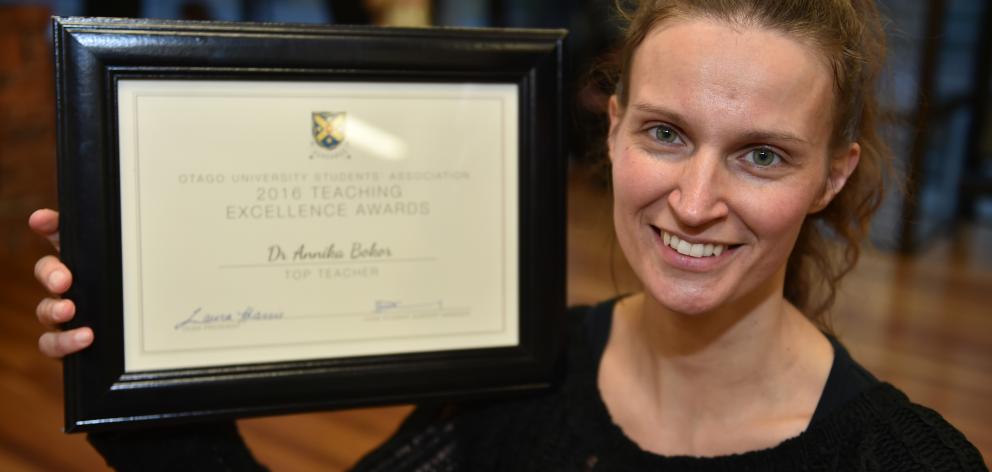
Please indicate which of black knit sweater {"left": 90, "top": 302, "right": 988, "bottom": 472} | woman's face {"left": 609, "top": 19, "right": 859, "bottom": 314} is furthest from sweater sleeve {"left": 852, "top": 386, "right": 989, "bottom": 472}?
woman's face {"left": 609, "top": 19, "right": 859, "bottom": 314}

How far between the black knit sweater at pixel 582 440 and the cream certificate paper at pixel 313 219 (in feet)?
0.56

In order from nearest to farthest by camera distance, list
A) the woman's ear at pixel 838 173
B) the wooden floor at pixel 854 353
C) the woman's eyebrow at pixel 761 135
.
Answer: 1. the woman's eyebrow at pixel 761 135
2. the woman's ear at pixel 838 173
3. the wooden floor at pixel 854 353

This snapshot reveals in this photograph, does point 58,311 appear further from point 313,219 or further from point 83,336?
point 313,219

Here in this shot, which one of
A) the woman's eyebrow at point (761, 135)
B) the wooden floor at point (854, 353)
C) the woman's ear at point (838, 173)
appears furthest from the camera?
the wooden floor at point (854, 353)

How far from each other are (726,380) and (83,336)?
2.69 ft

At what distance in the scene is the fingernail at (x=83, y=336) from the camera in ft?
3.74

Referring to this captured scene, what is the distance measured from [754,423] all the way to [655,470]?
0.15 m

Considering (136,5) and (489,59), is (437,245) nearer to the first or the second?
(489,59)
